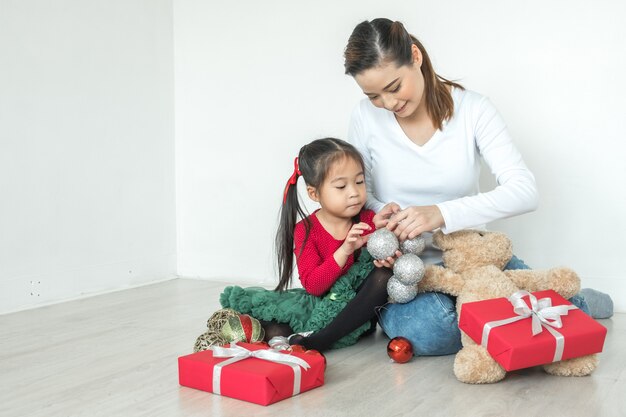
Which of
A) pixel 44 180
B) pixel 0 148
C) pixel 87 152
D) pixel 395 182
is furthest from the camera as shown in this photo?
pixel 87 152

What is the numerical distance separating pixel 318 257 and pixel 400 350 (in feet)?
1.12

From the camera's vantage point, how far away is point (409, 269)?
1680mm

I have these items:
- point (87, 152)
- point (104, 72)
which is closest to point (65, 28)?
point (104, 72)

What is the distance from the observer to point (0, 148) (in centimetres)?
239

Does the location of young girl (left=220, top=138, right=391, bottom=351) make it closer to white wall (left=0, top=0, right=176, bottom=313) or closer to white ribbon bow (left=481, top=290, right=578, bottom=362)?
white ribbon bow (left=481, top=290, right=578, bottom=362)

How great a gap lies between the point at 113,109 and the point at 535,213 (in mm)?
1655

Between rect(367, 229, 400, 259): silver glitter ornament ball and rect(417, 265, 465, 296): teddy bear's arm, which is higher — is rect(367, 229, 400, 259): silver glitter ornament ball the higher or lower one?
the higher one

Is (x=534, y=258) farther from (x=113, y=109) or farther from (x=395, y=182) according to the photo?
(x=113, y=109)

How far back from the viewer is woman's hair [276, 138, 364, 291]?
190 centimetres

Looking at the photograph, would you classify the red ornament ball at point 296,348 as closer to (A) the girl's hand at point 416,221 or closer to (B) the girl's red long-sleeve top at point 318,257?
(B) the girl's red long-sleeve top at point 318,257

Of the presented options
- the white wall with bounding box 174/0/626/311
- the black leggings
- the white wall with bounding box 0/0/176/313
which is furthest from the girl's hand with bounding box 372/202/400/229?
the white wall with bounding box 0/0/176/313

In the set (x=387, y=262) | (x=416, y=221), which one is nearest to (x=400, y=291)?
(x=387, y=262)

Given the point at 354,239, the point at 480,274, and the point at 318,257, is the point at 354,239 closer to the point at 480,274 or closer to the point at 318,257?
the point at 318,257

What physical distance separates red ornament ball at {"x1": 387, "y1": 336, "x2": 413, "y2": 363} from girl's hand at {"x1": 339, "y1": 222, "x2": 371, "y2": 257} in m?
0.25
